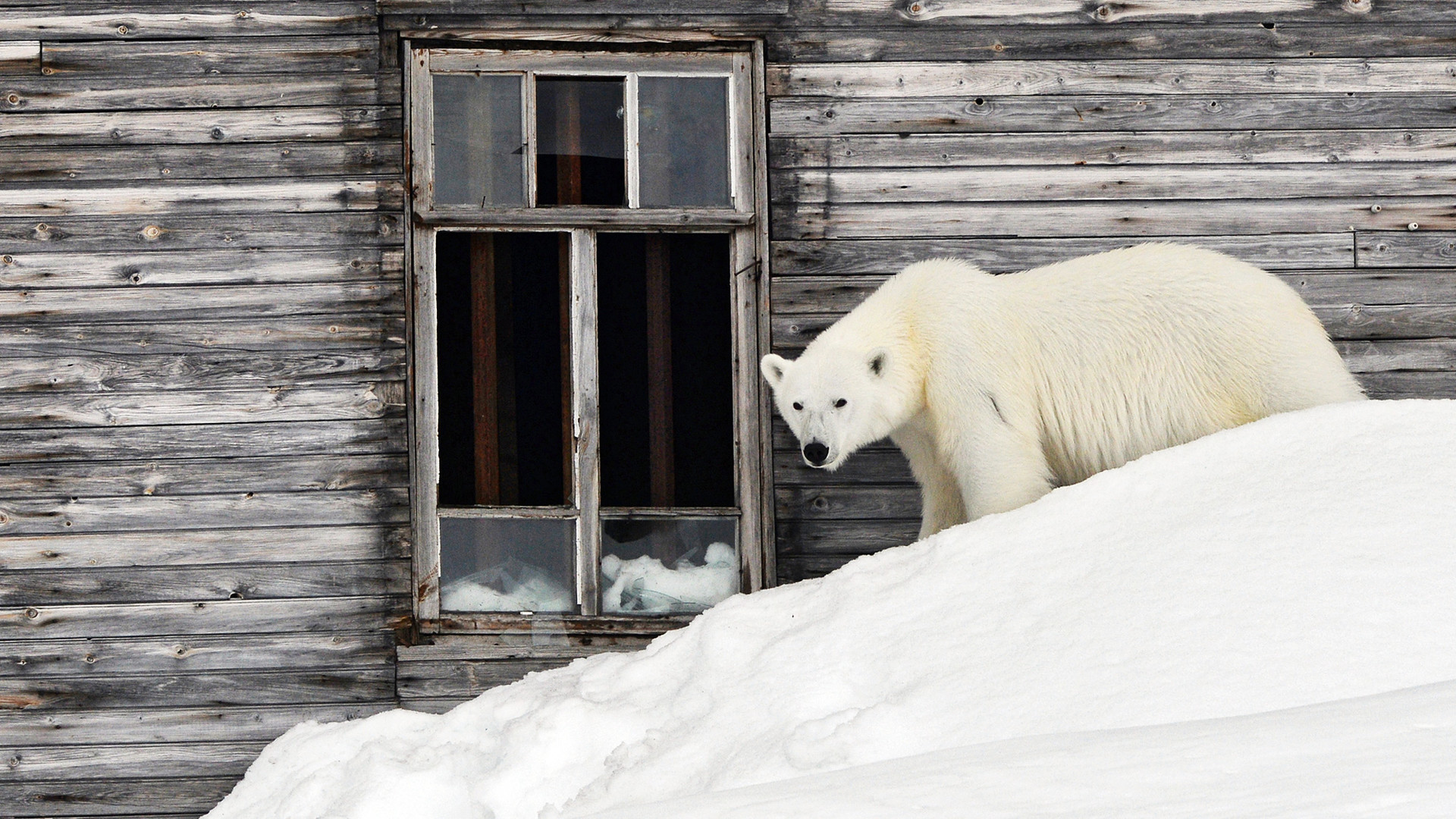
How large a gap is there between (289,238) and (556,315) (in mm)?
1120

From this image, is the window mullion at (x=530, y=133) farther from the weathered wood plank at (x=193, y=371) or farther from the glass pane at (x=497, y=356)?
A: the weathered wood plank at (x=193, y=371)

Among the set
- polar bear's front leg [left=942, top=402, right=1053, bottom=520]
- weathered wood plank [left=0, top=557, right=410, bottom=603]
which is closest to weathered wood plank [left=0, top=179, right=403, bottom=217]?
weathered wood plank [left=0, top=557, right=410, bottom=603]

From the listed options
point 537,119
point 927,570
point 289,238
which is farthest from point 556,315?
point 927,570

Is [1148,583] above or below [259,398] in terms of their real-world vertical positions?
below

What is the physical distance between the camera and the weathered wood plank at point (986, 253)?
4367 mm

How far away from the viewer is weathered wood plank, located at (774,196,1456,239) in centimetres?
438

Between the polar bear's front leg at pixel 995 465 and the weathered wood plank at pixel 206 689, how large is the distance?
244 cm

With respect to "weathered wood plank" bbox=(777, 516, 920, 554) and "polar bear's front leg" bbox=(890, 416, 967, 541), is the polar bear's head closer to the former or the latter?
"polar bear's front leg" bbox=(890, 416, 967, 541)

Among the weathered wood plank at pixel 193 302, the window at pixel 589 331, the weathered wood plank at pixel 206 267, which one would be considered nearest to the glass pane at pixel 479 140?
the window at pixel 589 331

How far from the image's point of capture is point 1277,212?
4.41 metres

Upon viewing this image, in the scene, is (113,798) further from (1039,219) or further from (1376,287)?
(1376,287)

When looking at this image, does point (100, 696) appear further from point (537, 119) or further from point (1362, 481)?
point (1362, 481)

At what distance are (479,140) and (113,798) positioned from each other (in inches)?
120

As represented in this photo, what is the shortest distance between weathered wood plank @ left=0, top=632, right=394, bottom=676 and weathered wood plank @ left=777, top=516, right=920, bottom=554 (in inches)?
65.5
